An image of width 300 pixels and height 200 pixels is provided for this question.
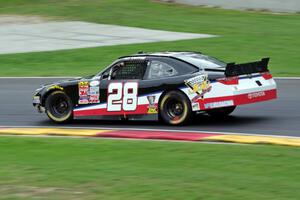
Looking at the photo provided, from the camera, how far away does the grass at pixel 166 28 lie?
25750mm

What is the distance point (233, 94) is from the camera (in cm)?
1333

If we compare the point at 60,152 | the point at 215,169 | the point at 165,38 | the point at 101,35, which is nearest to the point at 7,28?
the point at 101,35

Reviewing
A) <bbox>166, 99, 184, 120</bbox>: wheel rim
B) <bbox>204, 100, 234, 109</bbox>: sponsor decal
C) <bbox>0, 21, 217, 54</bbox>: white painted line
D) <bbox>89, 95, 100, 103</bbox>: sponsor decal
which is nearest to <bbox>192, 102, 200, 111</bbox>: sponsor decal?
<bbox>204, 100, 234, 109</bbox>: sponsor decal

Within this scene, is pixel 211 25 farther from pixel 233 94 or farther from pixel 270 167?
pixel 270 167

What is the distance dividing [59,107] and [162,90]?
254 cm

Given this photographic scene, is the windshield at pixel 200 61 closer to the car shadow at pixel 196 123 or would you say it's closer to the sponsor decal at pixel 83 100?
the car shadow at pixel 196 123

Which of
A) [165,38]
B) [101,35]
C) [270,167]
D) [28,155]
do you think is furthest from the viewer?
[101,35]

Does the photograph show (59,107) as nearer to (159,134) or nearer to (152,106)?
(152,106)

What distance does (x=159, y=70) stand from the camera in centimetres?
1421

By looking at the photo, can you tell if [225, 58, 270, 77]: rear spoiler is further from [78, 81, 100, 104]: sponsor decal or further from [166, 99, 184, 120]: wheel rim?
[78, 81, 100, 104]: sponsor decal

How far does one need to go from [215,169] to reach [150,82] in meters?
5.19

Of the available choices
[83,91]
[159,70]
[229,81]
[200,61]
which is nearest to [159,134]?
[229,81]

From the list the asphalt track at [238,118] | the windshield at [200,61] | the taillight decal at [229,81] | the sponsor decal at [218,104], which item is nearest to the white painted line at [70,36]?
the asphalt track at [238,118]

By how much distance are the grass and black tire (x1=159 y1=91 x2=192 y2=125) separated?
8309 mm
